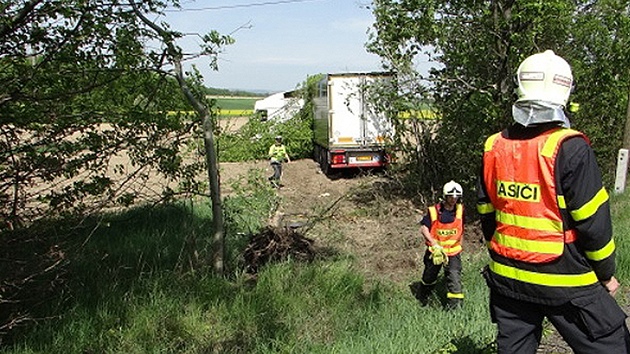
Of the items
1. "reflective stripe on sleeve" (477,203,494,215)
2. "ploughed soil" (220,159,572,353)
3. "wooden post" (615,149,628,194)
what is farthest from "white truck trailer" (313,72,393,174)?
"reflective stripe on sleeve" (477,203,494,215)

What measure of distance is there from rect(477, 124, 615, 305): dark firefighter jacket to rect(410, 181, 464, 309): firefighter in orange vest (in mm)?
2623

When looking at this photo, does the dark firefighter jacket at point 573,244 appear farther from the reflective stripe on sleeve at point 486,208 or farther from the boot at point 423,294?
the boot at point 423,294

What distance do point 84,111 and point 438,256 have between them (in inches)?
143

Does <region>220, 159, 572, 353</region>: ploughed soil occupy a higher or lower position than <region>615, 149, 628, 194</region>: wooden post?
lower

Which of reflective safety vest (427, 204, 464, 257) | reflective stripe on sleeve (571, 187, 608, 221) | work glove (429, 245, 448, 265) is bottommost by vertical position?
work glove (429, 245, 448, 265)

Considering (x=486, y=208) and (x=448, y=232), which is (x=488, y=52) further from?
(x=486, y=208)

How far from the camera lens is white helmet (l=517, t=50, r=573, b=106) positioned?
2.71 meters

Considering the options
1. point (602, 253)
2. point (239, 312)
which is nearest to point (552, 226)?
point (602, 253)

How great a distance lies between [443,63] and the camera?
10.0m

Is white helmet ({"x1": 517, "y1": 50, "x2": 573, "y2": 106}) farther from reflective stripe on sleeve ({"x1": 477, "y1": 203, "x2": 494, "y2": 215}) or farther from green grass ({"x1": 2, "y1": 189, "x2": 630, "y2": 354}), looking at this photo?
green grass ({"x1": 2, "y1": 189, "x2": 630, "y2": 354})

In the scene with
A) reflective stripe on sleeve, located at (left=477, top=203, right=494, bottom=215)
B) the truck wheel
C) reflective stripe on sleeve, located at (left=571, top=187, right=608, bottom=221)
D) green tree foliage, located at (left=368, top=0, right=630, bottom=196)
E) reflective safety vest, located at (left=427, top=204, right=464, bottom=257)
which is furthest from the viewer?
the truck wheel

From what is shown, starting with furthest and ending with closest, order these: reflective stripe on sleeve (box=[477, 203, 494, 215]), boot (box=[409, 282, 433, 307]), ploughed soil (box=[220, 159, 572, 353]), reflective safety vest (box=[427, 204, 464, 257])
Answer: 1. ploughed soil (box=[220, 159, 572, 353])
2. boot (box=[409, 282, 433, 307])
3. reflective safety vest (box=[427, 204, 464, 257])
4. reflective stripe on sleeve (box=[477, 203, 494, 215])

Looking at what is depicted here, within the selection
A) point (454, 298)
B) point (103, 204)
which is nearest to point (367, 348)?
point (454, 298)

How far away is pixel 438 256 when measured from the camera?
5.48 metres
